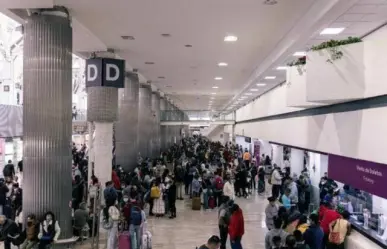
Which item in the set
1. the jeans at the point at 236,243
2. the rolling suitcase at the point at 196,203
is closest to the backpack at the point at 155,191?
the rolling suitcase at the point at 196,203

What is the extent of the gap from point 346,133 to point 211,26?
3.95 m

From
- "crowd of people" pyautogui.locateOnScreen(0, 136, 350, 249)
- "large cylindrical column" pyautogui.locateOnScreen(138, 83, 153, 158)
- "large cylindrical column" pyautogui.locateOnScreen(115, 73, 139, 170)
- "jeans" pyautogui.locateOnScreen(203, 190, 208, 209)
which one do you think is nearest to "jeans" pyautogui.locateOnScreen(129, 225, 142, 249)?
"crowd of people" pyautogui.locateOnScreen(0, 136, 350, 249)

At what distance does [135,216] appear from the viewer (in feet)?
29.5

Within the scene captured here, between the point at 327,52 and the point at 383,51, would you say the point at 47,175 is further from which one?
the point at 383,51

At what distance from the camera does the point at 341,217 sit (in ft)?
28.7

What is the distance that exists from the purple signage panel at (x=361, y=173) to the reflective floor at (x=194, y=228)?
8.83 feet

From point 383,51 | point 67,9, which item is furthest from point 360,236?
point 67,9

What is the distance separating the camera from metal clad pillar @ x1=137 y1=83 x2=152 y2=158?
2286 centimetres

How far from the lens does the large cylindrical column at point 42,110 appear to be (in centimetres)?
884

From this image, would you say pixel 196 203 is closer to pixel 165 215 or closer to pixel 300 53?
pixel 165 215

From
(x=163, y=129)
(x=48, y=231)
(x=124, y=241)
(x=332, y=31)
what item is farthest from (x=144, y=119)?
(x=332, y=31)

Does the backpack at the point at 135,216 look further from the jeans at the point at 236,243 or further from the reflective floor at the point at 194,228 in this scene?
the jeans at the point at 236,243

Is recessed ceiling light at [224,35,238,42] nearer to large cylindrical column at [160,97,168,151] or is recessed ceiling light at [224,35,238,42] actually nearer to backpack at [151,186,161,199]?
backpack at [151,186,161,199]

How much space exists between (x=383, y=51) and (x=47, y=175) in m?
6.89
